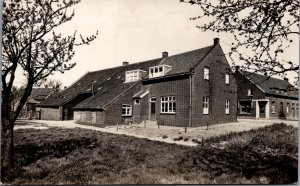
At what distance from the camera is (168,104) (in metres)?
23.7

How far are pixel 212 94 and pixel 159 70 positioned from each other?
17.1ft

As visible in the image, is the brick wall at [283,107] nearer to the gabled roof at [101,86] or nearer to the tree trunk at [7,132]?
the gabled roof at [101,86]

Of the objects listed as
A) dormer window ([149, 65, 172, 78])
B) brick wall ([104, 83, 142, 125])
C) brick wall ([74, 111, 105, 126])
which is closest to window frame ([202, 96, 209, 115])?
dormer window ([149, 65, 172, 78])

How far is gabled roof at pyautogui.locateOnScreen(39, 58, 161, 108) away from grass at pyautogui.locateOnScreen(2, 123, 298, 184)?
12.8 m

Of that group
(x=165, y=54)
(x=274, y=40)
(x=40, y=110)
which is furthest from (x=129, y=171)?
(x=40, y=110)

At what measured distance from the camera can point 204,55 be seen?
77.3 ft

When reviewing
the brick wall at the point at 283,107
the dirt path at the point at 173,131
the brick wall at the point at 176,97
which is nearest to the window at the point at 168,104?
the brick wall at the point at 176,97

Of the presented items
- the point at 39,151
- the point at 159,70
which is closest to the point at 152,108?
the point at 159,70

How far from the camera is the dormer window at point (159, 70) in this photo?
24.8 m

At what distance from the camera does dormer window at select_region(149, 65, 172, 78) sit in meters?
24.8

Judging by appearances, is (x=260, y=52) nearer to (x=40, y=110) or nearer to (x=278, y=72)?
(x=278, y=72)

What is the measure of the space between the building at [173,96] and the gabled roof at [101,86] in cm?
20

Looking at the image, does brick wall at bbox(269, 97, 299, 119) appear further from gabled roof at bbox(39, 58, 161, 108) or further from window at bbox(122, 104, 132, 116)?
window at bbox(122, 104, 132, 116)

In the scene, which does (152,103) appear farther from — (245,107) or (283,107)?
(283,107)
